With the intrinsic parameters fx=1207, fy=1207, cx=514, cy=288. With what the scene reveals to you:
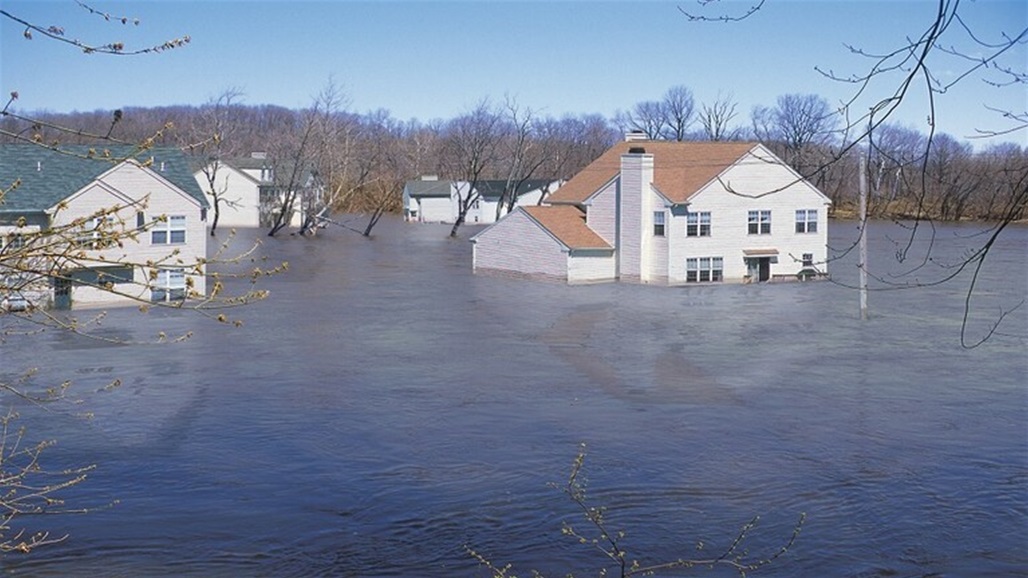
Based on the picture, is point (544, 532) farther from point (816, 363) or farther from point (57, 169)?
point (57, 169)

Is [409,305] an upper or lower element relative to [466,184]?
lower

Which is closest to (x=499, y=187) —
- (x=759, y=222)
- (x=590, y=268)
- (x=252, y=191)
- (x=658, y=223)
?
(x=252, y=191)

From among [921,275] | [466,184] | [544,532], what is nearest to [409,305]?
[921,275]

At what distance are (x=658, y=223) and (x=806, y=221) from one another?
667cm

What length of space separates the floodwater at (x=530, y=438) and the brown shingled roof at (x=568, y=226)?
7.90m

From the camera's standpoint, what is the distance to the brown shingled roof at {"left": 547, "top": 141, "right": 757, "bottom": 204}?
50.3 metres

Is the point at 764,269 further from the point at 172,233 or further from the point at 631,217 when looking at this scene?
the point at 172,233

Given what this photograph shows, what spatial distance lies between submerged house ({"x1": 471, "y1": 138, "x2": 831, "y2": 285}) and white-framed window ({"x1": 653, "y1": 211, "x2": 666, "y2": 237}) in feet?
0.14

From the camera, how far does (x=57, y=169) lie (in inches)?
1602

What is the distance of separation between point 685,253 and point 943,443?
27923mm


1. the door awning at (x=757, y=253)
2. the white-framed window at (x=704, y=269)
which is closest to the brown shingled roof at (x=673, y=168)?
the white-framed window at (x=704, y=269)

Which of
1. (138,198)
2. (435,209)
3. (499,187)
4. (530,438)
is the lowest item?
(530,438)

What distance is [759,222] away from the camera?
51.1m

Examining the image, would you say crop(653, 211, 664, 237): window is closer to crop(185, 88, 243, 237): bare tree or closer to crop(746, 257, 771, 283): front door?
crop(746, 257, 771, 283): front door
